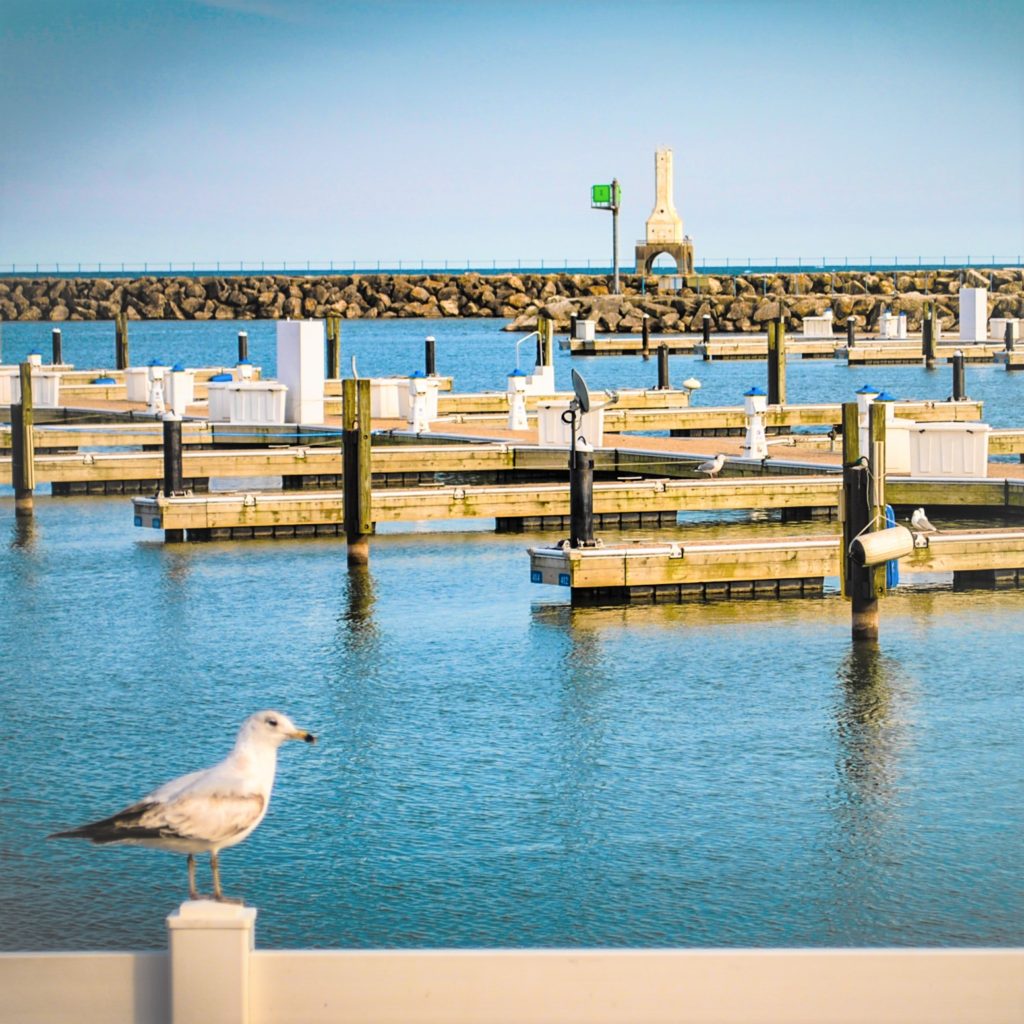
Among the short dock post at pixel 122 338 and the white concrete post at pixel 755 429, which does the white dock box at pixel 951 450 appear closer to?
the white concrete post at pixel 755 429

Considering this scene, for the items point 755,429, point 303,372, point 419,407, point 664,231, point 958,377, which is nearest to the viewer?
point 755,429

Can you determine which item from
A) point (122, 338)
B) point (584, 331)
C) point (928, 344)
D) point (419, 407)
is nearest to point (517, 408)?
point (419, 407)

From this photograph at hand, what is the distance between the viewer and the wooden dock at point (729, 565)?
18.3 metres

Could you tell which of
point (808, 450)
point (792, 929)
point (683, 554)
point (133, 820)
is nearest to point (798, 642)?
point (683, 554)

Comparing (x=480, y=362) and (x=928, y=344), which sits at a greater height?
(x=480, y=362)

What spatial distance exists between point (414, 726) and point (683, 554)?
194 inches

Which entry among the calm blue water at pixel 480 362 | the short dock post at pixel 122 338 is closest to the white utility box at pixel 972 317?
the calm blue water at pixel 480 362

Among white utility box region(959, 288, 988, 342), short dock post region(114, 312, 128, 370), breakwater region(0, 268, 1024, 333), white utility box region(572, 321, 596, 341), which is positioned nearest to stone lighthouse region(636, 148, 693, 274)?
breakwater region(0, 268, 1024, 333)

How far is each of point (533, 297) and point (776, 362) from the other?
8789 centimetres

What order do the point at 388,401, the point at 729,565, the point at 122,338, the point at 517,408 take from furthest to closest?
the point at 122,338 < the point at 388,401 < the point at 517,408 < the point at 729,565

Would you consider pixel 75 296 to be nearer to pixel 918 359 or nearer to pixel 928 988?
pixel 918 359

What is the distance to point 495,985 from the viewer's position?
4742mm

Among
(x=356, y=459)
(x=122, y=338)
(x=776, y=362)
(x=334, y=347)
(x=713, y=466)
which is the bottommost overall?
(x=713, y=466)

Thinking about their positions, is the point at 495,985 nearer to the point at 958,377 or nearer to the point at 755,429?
the point at 755,429
